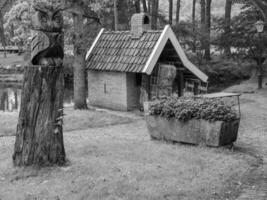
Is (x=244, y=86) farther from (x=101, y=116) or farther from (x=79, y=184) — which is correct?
(x=79, y=184)

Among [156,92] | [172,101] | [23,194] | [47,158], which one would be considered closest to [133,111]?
[156,92]

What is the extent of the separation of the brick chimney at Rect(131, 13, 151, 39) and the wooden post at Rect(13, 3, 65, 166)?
8810 millimetres

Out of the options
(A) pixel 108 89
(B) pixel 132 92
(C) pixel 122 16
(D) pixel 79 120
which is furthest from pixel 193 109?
(C) pixel 122 16

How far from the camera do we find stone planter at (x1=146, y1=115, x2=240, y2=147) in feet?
30.5

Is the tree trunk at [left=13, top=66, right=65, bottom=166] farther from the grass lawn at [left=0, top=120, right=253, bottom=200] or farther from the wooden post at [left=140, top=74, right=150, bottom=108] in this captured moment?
the wooden post at [left=140, top=74, right=150, bottom=108]

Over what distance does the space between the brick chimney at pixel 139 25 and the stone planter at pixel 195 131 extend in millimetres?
6318

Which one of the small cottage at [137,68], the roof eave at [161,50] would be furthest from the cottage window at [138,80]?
the roof eave at [161,50]

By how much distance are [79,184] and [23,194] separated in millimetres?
841

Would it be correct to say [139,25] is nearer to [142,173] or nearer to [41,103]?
[41,103]

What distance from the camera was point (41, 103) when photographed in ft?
23.8

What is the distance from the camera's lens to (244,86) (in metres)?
23.7

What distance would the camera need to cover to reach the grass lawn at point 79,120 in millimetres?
12938

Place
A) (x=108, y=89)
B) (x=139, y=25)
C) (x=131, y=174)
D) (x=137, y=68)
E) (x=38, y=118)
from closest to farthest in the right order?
(x=131, y=174) → (x=38, y=118) → (x=137, y=68) → (x=139, y=25) → (x=108, y=89)

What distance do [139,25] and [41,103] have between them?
942 centimetres
